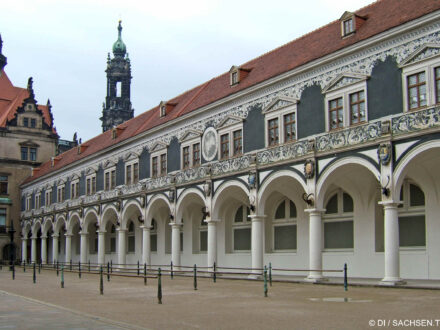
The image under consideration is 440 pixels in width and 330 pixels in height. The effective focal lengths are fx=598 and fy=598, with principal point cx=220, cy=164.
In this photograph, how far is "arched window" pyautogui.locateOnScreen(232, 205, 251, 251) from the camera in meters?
32.9

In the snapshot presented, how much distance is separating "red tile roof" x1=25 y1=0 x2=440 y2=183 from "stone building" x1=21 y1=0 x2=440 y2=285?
102 mm

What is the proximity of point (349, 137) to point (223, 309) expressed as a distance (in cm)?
1086

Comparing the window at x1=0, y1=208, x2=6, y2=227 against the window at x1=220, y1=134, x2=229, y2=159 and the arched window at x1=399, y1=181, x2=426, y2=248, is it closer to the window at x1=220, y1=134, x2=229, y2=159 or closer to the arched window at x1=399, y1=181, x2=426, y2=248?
the window at x1=220, y1=134, x2=229, y2=159

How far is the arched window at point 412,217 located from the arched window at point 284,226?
667 cm

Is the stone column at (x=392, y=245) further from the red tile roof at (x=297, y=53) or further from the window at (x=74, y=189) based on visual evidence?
the window at (x=74, y=189)

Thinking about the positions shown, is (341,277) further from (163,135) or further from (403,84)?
(163,135)

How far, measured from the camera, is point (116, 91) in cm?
10694

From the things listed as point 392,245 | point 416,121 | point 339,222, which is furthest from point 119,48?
point 392,245

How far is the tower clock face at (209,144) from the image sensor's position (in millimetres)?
31625

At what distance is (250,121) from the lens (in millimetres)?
29094

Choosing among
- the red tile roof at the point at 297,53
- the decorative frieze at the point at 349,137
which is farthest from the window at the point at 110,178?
the decorative frieze at the point at 349,137

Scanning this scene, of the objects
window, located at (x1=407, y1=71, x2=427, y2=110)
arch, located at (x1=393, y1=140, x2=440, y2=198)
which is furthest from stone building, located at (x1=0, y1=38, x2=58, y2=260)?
window, located at (x1=407, y1=71, x2=427, y2=110)

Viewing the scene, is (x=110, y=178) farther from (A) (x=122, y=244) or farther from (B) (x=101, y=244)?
(A) (x=122, y=244)

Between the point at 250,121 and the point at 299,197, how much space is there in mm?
4369
